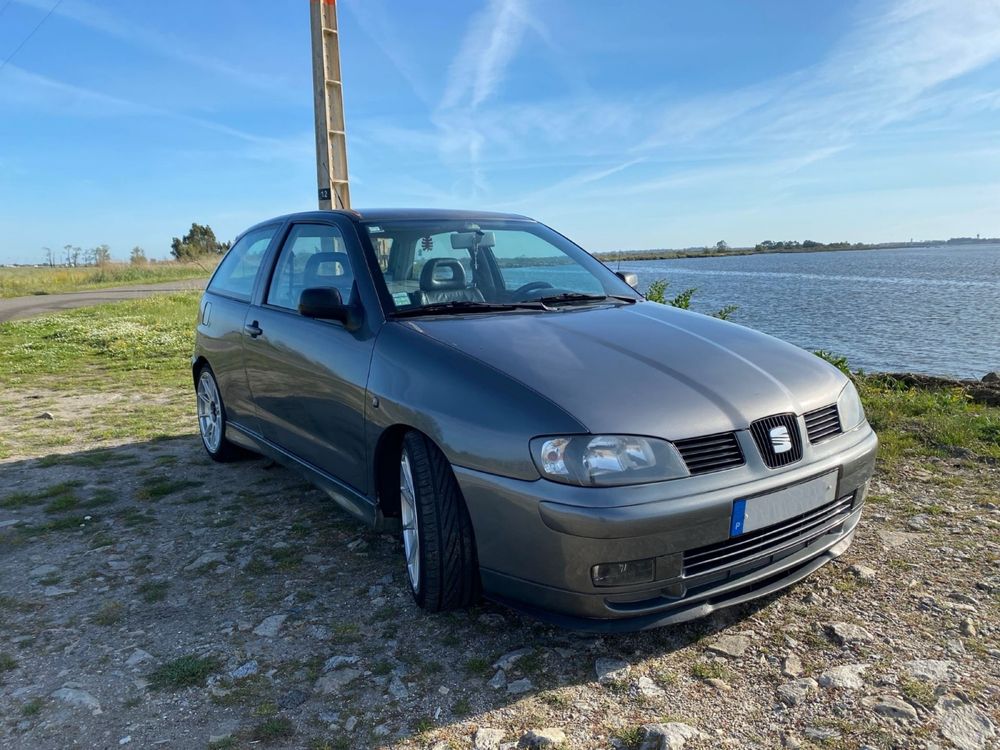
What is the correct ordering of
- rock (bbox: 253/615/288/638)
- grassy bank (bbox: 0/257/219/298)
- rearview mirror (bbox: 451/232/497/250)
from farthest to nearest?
grassy bank (bbox: 0/257/219/298) → rearview mirror (bbox: 451/232/497/250) → rock (bbox: 253/615/288/638)

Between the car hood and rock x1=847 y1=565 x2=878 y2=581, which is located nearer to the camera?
the car hood

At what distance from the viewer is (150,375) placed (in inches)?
351

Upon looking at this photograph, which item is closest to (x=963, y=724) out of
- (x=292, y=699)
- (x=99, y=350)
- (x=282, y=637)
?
(x=292, y=699)

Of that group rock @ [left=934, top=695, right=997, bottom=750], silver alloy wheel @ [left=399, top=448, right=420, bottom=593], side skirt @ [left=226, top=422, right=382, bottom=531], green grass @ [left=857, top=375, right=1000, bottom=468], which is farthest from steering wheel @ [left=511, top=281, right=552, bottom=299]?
green grass @ [left=857, top=375, right=1000, bottom=468]

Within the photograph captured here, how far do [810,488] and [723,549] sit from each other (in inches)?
16.8

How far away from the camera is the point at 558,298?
370 centimetres

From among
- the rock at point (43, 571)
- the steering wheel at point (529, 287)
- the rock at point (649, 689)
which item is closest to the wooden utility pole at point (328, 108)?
the steering wheel at point (529, 287)

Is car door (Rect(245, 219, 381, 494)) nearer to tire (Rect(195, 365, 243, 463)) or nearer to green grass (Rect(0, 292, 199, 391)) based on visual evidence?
tire (Rect(195, 365, 243, 463))

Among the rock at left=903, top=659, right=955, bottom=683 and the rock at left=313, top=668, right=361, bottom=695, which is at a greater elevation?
the rock at left=903, top=659, right=955, bottom=683

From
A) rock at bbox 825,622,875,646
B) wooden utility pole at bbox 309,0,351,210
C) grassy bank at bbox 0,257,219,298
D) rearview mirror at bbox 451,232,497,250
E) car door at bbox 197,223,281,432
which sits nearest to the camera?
rock at bbox 825,622,875,646

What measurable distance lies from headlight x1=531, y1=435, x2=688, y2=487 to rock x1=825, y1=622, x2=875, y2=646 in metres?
0.91

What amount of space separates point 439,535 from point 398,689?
1.71 feet

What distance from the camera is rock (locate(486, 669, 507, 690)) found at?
8.05ft

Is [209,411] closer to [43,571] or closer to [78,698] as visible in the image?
[43,571]
